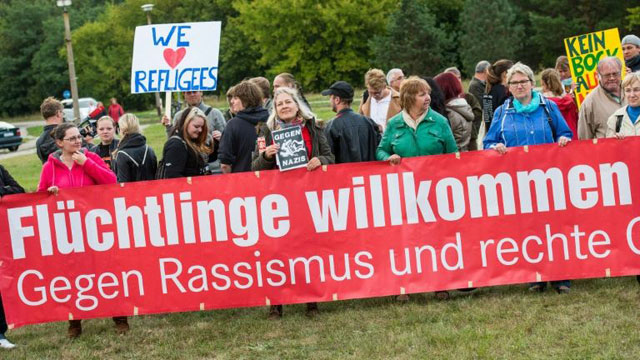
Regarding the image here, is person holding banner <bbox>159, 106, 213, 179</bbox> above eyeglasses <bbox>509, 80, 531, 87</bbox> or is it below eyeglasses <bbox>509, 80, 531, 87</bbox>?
below

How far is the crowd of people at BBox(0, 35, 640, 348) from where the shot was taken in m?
7.62

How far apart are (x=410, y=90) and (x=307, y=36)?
219 feet

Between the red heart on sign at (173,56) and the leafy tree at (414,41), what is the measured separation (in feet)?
163

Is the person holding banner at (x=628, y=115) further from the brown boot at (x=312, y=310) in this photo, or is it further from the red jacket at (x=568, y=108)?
the brown boot at (x=312, y=310)

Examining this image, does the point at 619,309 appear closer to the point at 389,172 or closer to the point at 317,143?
the point at 389,172

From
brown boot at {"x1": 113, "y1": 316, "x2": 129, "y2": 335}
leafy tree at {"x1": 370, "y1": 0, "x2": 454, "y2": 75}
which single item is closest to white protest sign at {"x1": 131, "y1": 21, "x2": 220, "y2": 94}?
brown boot at {"x1": 113, "y1": 316, "x2": 129, "y2": 335}

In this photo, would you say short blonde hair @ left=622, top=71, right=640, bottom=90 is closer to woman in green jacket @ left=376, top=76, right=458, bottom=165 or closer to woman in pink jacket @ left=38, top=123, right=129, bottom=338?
woman in green jacket @ left=376, top=76, right=458, bottom=165

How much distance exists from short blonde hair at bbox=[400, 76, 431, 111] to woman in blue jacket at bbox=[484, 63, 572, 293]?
28.3 inches

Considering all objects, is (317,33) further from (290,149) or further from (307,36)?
(290,149)

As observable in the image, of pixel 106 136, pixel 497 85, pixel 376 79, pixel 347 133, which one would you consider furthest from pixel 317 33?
pixel 347 133

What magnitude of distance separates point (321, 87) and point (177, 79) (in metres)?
64.1

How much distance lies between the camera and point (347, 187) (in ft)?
24.8

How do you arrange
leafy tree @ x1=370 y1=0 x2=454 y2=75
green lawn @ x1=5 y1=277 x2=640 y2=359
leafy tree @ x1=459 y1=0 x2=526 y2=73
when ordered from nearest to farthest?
green lawn @ x1=5 y1=277 x2=640 y2=359 → leafy tree @ x1=459 y1=0 x2=526 y2=73 → leafy tree @ x1=370 y1=0 x2=454 y2=75

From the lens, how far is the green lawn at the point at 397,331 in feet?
20.9
